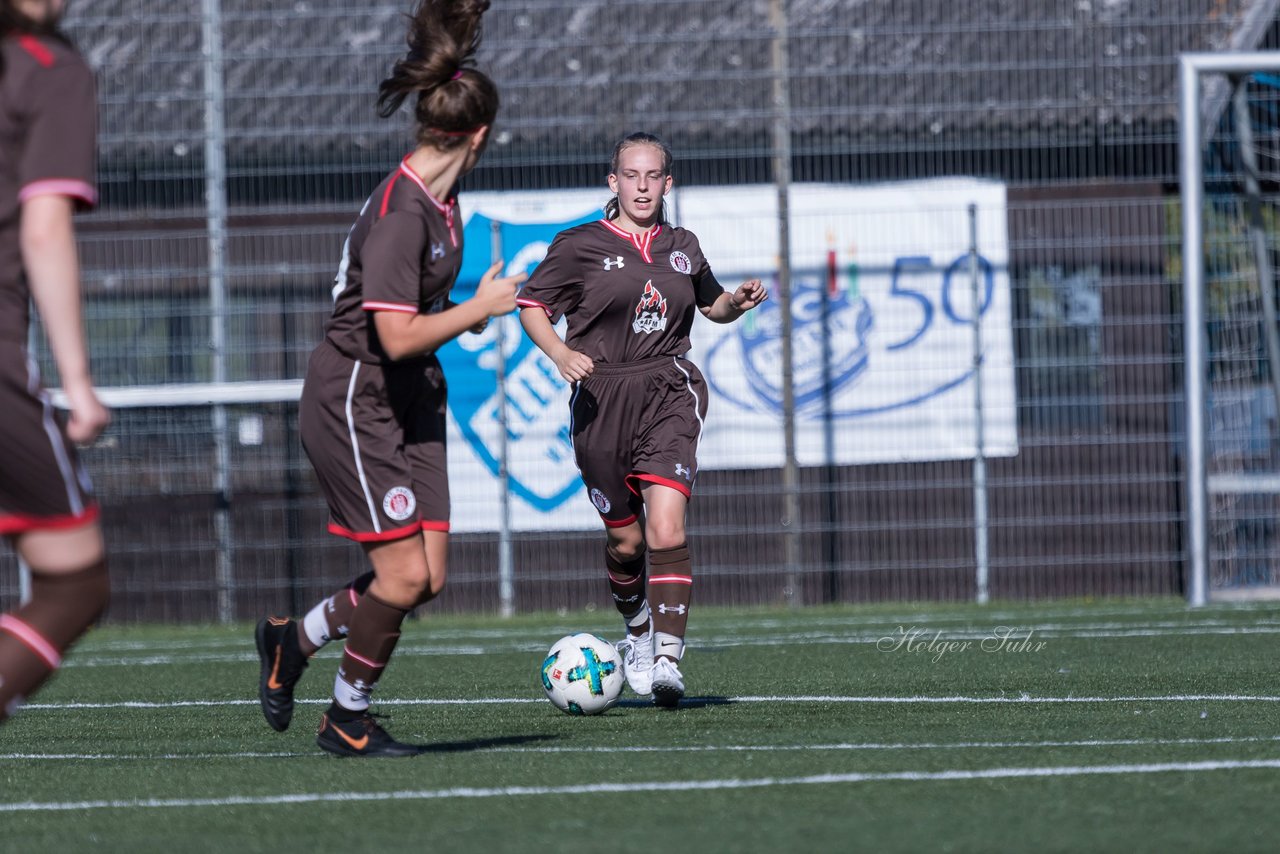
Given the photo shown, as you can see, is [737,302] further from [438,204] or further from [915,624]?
[915,624]

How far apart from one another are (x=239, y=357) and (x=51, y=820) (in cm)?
800

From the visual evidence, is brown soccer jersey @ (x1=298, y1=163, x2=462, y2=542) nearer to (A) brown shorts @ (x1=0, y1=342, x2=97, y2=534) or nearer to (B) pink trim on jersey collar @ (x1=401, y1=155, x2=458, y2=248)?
(B) pink trim on jersey collar @ (x1=401, y1=155, x2=458, y2=248)

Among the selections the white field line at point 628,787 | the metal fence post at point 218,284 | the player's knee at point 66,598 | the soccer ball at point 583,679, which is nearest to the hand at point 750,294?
the soccer ball at point 583,679

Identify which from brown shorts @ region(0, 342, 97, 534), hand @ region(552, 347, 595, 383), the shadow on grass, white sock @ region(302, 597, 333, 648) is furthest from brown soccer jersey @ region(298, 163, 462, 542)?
brown shorts @ region(0, 342, 97, 534)

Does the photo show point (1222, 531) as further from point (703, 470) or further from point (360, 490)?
point (360, 490)

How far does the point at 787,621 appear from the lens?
10.7 metres

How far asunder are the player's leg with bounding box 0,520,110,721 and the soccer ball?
8.43 ft

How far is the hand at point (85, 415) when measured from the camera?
363 cm

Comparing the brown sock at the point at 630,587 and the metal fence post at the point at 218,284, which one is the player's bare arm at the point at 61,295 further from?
the metal fence post at the point at 218,284

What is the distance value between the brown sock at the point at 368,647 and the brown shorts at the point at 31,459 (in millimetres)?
1406

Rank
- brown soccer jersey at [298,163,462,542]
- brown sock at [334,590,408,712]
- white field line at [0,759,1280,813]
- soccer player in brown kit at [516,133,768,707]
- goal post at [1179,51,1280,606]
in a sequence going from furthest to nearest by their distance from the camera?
goal post at [1179,51,1280,606] → soccer player in brown kit at [516,133,768,707] → brown sock at [334,590,408,712] → brown soccer jersey at [298,163,462,542] → white field line at [0,759,1280,813]

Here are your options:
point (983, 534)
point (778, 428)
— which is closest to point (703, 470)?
point (778, 428)

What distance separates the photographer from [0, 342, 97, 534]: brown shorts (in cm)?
372

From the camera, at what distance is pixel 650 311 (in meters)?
6.85
